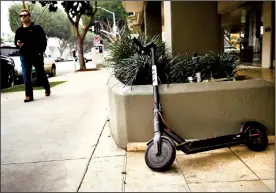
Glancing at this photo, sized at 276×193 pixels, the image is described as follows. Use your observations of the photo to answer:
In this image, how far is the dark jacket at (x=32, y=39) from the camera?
12.2 feet

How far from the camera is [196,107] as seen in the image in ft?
11.3

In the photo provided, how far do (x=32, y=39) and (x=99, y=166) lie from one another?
2483 mm

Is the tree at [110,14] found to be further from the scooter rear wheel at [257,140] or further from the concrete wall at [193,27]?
the scooter rear wheel at [257,140]

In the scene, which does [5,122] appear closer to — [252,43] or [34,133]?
[34,133]

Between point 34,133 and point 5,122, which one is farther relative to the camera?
point 5,122

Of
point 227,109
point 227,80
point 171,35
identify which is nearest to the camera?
point 227,109

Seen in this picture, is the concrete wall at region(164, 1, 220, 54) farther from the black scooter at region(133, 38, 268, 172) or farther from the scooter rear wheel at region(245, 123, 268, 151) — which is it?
the scooter rear wheel at region(245, 123, 268, 151)

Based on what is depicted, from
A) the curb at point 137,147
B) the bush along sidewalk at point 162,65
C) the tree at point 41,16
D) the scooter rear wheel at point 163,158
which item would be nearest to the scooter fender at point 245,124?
the bush along sidewalk at point 162,65

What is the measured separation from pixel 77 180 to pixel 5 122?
2548mm

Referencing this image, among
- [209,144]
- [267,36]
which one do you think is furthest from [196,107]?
[267,36]

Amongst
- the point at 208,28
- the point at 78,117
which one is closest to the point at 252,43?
the point at 208,28

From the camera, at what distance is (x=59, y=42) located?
458cm

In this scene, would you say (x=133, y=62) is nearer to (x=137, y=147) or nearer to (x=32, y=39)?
(x=137, y=147)

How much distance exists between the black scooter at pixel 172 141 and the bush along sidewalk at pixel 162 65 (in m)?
0.35
